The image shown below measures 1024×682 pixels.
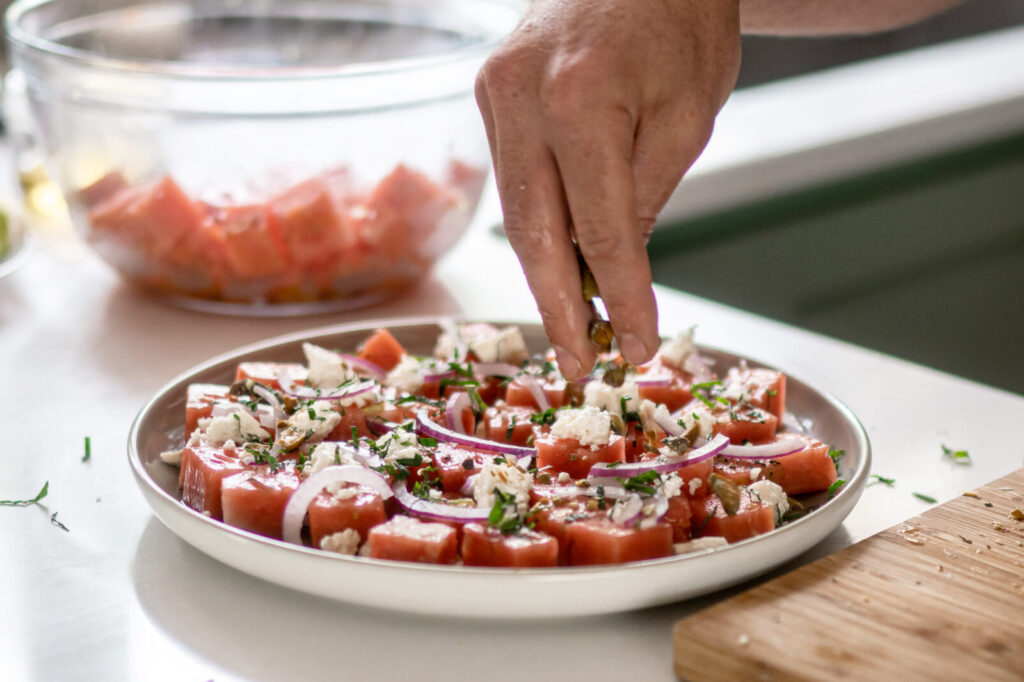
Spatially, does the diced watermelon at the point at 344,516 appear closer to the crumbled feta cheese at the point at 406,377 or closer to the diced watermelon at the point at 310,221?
the crumbled feta cheese at the point at 406,377

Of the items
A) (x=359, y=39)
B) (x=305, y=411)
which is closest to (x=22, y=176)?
(x=359, y=39)

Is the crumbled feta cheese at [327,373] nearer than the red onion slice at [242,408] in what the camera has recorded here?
No

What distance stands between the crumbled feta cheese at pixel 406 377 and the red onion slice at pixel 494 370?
74 mm

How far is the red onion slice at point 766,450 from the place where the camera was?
1.15 m

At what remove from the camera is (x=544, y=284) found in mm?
1012

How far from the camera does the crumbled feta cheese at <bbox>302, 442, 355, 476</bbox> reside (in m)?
1.08

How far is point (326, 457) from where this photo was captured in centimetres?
108

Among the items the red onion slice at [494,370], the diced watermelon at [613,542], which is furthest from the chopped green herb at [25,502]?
the diced watermelon at [613,542]

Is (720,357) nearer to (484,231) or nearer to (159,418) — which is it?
(159,418)

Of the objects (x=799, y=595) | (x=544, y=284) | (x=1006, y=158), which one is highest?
(x=544, y=284)

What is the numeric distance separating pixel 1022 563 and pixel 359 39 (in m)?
1.58

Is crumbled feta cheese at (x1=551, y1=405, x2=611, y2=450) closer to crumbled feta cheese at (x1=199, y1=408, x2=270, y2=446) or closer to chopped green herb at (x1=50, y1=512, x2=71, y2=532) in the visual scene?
crumbled feta cheese at (x1=199, y1=408, x2=270, y2=446)

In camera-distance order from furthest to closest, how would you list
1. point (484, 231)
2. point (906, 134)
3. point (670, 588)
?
1. point (906, 134)
2. point (484, 231)
3. point (670, 588)

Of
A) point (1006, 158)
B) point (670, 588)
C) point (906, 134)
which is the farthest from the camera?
point (1006, 158)
